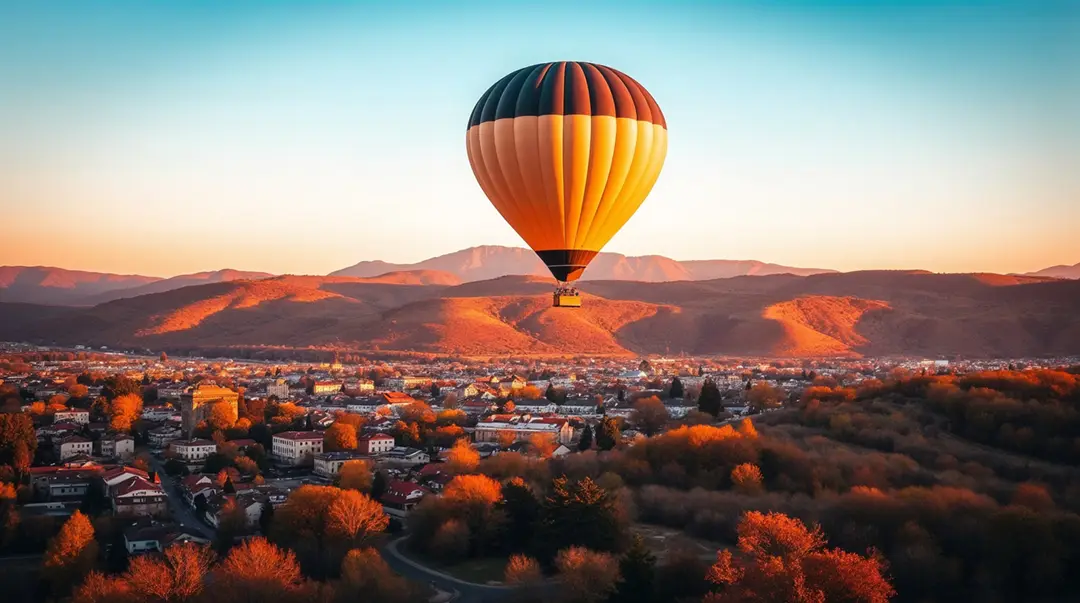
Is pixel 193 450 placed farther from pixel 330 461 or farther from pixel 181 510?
pixel 181 510

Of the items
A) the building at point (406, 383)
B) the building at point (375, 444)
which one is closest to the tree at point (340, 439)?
the building at point (375, 444)

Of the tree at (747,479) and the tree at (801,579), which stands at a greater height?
the tree at (801,579)

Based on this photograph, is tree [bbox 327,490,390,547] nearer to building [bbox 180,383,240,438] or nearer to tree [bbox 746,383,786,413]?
building [bbox 180,383,240,438]

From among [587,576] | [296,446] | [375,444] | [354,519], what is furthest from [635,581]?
[296,446]

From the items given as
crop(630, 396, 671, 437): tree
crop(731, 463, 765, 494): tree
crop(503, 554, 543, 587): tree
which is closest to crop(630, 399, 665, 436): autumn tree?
crop(630, 396, 671, 437): tree

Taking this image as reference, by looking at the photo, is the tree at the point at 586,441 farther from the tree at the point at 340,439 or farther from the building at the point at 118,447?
the building at the point at 118,447

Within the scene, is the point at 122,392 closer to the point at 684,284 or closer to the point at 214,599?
the point at 214,599

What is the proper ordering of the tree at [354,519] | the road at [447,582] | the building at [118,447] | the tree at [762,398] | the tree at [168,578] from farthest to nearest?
the tree at [762,398], the building at [118,447], the tree at [354,519], the road at [447,582], the tree at [168,578]
